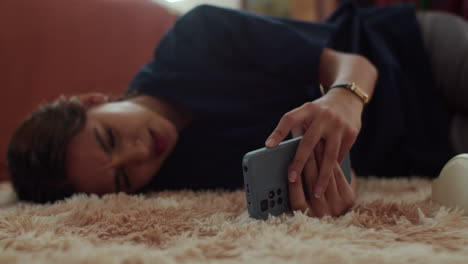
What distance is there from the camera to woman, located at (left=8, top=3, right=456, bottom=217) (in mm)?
698

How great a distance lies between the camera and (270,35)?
0.77 metres

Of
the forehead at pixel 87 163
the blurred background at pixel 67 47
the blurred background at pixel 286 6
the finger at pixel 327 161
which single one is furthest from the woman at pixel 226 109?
the blurred background at pixel 286 6

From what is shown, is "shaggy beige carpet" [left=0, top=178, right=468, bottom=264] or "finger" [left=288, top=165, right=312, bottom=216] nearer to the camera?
"shaggy beige carpet" [left=0, top=178, right=468, bottom=264]

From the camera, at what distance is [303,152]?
1.50 feet

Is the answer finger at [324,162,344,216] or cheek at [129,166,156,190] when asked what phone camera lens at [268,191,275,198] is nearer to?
finger at [324,162,344,216]

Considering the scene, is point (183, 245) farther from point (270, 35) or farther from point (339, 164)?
point (270, 35)

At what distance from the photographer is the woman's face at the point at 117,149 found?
2.25ft

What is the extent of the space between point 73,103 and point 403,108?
29.7 inches

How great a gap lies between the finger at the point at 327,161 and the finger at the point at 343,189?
0.04 m

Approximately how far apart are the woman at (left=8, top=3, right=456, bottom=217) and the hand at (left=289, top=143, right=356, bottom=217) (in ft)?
0.45

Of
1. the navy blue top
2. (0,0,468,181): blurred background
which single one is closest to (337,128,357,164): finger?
the navy blue top

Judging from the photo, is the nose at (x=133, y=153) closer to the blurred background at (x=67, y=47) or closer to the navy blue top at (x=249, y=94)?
the navy blue top at (x=249, y=94)

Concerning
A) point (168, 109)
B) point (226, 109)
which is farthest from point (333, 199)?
point (168, 109)

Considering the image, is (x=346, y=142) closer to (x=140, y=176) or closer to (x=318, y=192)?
(x=318, y=192)
